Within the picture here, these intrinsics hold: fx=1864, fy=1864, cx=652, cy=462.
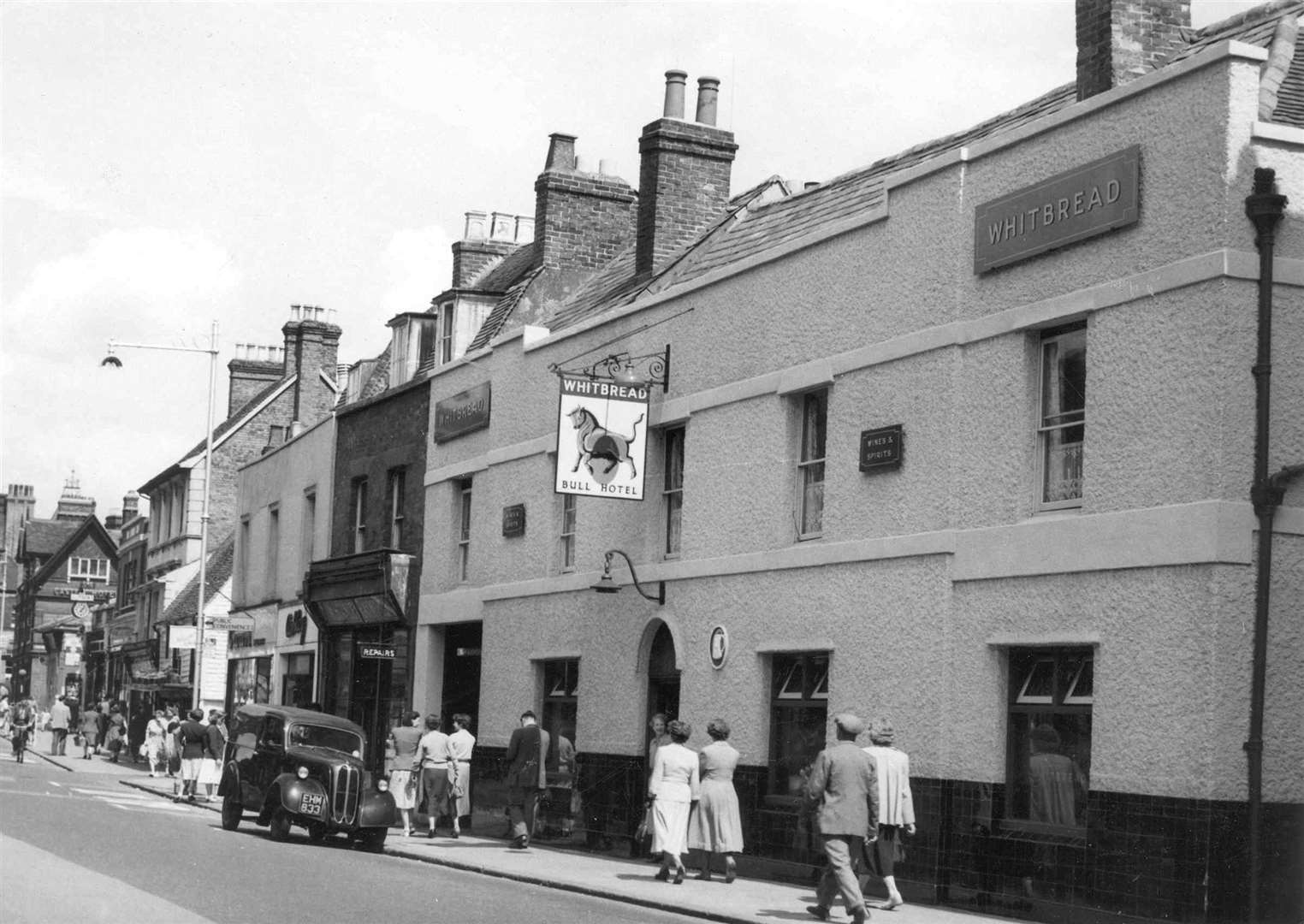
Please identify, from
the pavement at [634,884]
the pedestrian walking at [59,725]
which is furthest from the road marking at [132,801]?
the pedestrian walking at [59,725]

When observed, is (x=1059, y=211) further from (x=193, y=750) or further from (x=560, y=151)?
(x=193, y=750)

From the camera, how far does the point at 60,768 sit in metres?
44.9

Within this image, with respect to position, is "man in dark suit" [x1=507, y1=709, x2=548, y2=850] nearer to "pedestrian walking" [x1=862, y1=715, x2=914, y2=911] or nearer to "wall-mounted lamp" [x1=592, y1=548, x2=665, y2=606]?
"wall-mounted lamp" [x1=592, y1=548, x2=665, y2=606]

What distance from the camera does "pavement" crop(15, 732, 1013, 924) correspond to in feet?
50.8

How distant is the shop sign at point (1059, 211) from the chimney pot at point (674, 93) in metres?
10.6

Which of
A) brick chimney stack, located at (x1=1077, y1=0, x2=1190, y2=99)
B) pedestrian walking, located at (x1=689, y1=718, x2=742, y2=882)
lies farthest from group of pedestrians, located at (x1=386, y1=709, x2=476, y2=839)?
brick chimney stack, located at (x1=1077, y1=0, x2=1190, y2=99)

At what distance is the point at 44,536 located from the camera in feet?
370

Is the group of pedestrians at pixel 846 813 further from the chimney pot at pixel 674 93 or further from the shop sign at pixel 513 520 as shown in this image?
the chimney pot at pixel 674 93

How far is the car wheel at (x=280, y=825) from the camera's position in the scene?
22359 mm

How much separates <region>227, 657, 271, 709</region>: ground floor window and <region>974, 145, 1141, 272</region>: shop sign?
83.9 feet

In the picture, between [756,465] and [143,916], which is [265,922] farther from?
[756,465]

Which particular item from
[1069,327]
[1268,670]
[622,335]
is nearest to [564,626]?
[622,335]

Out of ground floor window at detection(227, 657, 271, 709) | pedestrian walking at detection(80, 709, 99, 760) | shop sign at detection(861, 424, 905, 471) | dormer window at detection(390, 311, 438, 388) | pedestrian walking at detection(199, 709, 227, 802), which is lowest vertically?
pedestrian walking at detection(80, 709, 99, 760)

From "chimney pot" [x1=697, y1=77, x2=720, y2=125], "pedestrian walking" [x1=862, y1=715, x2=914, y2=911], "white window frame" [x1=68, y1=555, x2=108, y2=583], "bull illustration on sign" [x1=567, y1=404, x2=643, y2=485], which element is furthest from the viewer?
"white window frame" [x1=68, y1=555, x2=108, y2=583]
